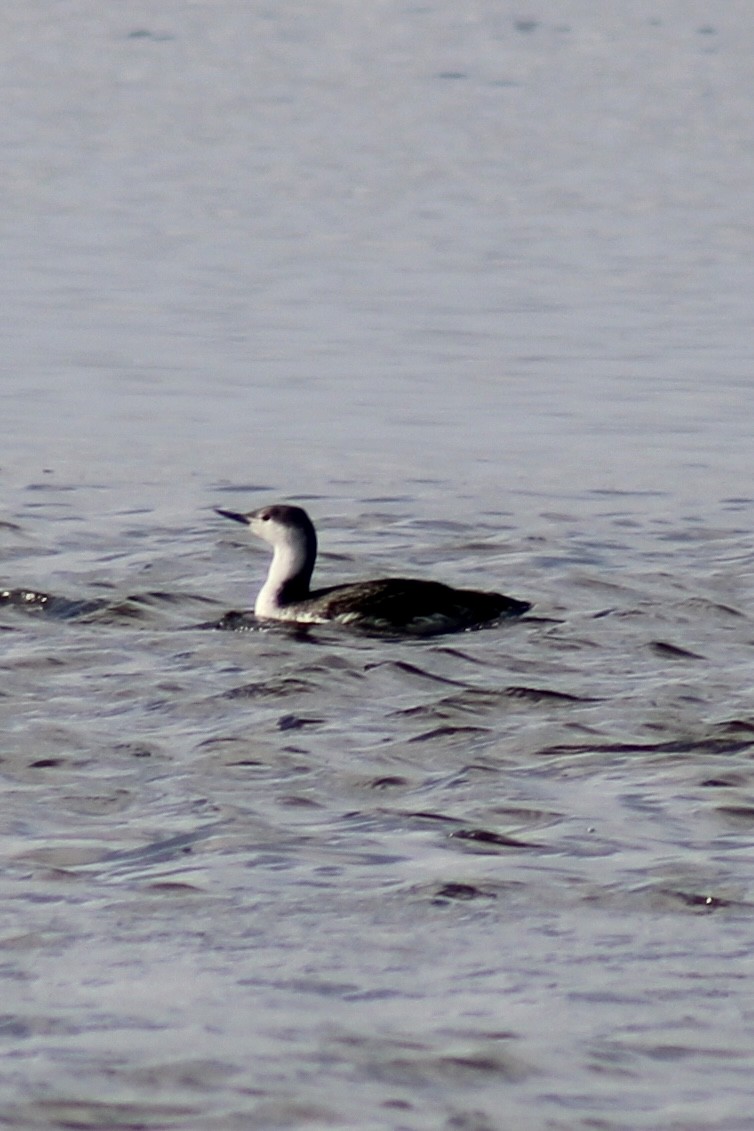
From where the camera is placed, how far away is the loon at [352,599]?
11414 millimetres

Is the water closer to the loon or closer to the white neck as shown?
the loon

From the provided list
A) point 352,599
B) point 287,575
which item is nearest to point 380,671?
point 352,599

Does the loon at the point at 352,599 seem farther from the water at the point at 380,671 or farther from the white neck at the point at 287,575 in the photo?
the water at the point at 380,671

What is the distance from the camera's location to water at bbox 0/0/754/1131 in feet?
20.6

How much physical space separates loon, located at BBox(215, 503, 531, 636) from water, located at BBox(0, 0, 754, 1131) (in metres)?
0.12

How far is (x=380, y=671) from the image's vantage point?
10820 mm

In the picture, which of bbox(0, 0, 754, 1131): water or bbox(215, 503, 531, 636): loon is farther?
bbox(215, 503, 531, 636): loon

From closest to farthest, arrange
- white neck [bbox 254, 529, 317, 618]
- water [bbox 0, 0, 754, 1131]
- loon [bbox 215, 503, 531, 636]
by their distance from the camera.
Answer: water [bbox 0, 0, 754, 1131], loon [bbox 215, 503, 531, 636], white neck [bbox 254, 529, 317, 618]

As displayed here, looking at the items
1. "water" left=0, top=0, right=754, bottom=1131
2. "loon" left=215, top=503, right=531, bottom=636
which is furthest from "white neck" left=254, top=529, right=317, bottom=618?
"water" left=0, top=0, right=754, bottom=1131

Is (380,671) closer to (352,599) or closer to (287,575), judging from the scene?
(352,599)

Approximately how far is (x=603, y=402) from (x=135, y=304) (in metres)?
6.16

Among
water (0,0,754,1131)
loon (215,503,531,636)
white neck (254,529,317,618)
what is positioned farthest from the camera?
white neck (254,529,317,618)

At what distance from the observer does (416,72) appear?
4822 cm

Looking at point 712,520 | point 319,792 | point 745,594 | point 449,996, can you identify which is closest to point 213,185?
point 712,520
